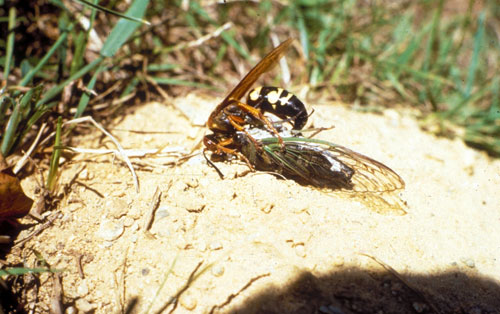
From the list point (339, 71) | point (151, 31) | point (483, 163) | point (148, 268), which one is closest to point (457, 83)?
point (483, 163)

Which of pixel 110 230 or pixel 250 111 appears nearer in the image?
pixel 110 230

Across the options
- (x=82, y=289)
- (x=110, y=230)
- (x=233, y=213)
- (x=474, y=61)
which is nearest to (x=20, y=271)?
(x=82, y=289)

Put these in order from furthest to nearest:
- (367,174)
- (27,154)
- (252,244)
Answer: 1. (27,154)
2. (367,174)
3. (252,244)

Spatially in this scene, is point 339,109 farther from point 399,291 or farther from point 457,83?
point 399,291

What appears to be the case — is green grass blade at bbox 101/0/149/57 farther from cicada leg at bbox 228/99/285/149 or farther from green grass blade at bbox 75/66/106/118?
cicada leg at bbox 228/99/285/149

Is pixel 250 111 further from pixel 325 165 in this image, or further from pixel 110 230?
pixel 110 230

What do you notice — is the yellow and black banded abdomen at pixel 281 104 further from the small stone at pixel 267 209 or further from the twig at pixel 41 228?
the twig at pixel 41 228

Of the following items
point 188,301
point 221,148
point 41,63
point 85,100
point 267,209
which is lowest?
point 188,301

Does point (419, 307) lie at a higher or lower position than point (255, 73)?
lower
